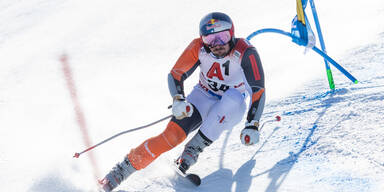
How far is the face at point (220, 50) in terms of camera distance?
4086 millimetres

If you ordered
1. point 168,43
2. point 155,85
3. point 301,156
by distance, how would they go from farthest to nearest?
point 168,43, point 155,85, point 301,156

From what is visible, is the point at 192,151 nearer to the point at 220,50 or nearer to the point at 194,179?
the point at 194,179

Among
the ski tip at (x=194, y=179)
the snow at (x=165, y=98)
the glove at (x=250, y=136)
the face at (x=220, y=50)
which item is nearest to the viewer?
the glove at (x=250, y=136)

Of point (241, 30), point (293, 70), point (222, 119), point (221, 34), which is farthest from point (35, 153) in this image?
point (241, 30)

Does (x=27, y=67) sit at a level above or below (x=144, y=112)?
above

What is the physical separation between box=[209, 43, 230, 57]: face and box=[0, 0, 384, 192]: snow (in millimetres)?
1077

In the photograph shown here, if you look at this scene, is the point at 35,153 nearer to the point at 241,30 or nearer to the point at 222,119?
the point at 222,119

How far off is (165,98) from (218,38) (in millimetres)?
2355

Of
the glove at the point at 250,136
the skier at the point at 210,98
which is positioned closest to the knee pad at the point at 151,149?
the skier at the point at 210,98

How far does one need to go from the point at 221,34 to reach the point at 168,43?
4476 millimetres

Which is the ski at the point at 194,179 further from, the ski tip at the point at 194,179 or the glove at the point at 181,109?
the glove at the point at 181,109

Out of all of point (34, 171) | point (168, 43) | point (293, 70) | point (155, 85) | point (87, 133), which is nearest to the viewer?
point (34, 171)

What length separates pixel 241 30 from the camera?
8.62 meters

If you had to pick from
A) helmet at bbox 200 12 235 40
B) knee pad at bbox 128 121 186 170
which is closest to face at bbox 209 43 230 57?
helmet at bbox 200 12 235 40
